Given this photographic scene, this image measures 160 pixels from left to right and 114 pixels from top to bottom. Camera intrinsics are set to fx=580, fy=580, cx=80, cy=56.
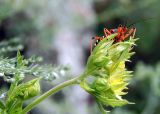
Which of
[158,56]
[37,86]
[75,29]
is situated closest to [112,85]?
[37,86]

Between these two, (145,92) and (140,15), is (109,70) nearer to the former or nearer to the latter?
(145,92)

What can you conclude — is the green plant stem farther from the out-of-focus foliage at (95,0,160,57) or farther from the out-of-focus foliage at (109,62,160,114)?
the out-of-focus foliage at (95,0,160,57)

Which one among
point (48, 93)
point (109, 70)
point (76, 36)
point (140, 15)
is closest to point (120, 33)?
point (109, 70)

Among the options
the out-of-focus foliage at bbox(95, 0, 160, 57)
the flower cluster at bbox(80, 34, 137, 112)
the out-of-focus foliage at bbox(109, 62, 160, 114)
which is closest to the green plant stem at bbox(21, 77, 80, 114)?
the flower cluster at bbox(80, 34, 137, 112)

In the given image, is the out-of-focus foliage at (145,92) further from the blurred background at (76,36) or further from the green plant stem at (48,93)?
the green plant stem at (48,93)

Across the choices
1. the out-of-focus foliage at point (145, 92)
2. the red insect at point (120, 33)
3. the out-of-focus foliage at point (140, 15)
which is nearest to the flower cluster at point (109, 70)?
the red insect at point (120, 33)

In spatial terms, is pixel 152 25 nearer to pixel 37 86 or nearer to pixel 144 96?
pixel 144 96
